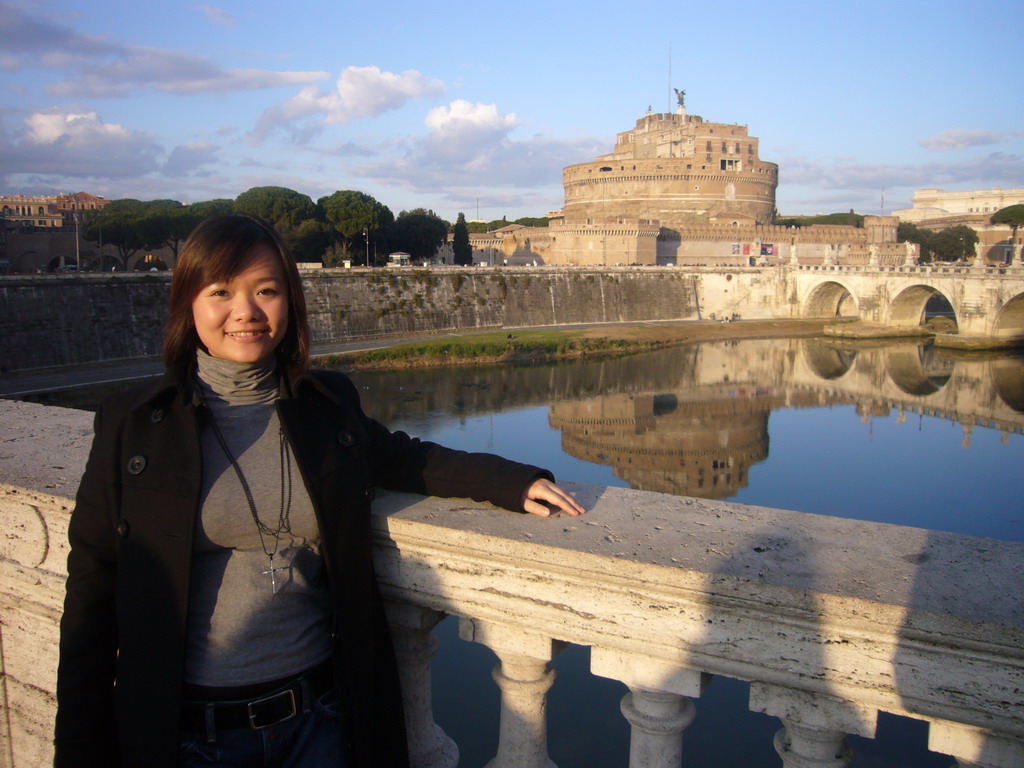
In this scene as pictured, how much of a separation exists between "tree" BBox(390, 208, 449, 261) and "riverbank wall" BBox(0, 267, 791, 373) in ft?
21.0

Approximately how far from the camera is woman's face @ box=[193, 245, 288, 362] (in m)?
1.39

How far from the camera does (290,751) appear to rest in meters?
1.30

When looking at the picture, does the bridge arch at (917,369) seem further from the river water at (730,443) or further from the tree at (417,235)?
the tree at (417,235)

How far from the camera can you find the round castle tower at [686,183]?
4162 cm

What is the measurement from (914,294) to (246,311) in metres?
32.6

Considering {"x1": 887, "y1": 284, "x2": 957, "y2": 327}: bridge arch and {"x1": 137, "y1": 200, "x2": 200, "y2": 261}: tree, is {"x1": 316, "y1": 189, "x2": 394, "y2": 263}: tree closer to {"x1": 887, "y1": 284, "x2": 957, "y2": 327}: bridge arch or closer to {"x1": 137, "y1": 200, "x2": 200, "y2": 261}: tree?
{"x1": 137, "y1": 200, "x2": 200, "y2": 261}: tree

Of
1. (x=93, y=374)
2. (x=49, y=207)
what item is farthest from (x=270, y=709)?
(x=49, y=207)

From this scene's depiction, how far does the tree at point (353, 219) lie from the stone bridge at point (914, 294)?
1759cm

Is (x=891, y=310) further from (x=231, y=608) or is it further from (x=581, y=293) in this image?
(x=231, y=608)

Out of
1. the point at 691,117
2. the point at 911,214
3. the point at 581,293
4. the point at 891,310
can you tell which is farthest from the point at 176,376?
the point at 911,214

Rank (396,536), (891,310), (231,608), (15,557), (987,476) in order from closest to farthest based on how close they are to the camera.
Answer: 1. (231,608)
2. (396,536)
3. (15,557)
4. (987,476)
5. (891,310)

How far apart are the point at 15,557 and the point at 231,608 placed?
0.76m

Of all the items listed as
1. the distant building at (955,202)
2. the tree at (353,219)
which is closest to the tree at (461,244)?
the tree at (353,219)

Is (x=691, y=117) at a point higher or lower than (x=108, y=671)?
higher
